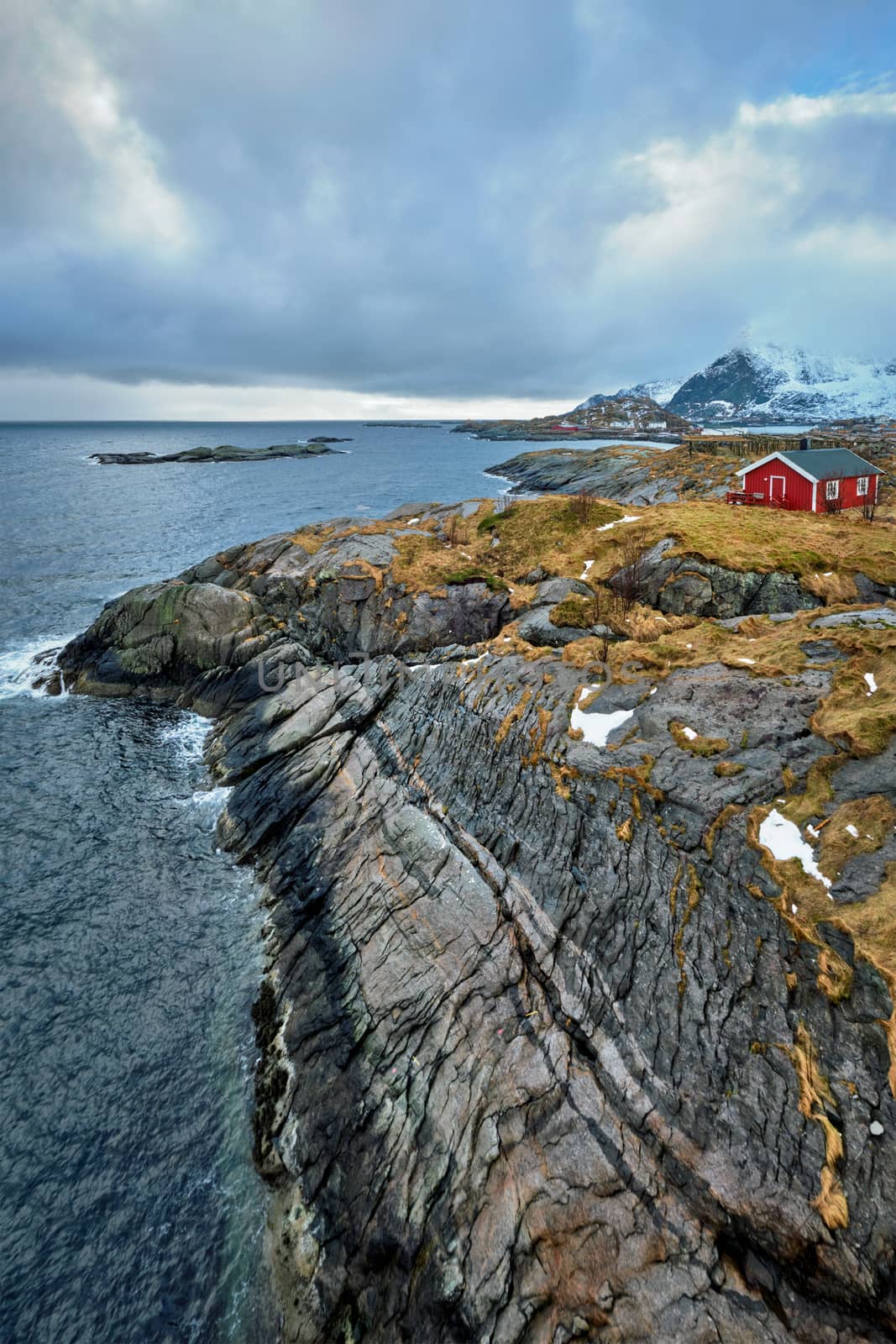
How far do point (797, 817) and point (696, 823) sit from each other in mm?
2033

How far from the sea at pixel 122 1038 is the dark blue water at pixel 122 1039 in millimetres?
40

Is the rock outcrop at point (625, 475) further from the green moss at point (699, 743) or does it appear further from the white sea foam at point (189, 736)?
the white sea foam at point (189, 736)

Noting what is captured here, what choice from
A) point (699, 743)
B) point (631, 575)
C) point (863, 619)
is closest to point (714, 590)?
point (631, 575)

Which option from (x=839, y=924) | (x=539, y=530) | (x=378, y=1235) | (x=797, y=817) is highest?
(x=539, y=530)

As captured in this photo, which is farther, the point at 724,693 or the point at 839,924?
the point at 724,693

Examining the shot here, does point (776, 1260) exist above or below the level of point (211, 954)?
above

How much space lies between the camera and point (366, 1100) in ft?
40.8

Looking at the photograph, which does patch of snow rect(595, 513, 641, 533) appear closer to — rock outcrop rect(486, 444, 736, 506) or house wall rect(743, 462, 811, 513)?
rock outcrop rect(486, 444, 736, 506)

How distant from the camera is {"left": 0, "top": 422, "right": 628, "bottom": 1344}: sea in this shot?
10969 millimetres

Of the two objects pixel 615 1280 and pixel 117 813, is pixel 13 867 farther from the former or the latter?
pixel 615 1280

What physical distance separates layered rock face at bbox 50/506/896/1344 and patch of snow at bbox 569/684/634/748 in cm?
9

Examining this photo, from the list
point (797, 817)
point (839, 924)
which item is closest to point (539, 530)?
point (797, 817)

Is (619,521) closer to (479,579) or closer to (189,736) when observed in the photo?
(479,579)

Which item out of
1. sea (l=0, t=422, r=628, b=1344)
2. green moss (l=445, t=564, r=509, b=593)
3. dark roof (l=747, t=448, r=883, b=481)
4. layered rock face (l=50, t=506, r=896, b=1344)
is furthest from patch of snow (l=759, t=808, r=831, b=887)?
dark roof (l=747, t=448, r=883, b=481)
